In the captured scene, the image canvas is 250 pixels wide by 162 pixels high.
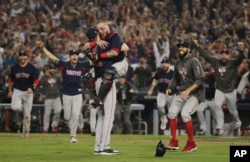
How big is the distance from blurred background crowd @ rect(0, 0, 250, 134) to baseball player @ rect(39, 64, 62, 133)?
1.65 metres

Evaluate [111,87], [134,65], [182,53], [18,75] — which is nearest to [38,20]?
[134,65]

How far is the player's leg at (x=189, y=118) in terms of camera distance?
1683 centimetres

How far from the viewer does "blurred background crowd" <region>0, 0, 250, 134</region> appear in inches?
1168

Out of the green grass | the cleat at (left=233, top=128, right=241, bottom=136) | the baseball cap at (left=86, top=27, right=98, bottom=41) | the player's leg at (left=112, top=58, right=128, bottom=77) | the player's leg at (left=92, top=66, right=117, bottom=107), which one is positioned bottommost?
the green grass

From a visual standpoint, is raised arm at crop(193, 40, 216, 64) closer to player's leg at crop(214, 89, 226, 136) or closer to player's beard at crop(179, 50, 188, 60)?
player's beard at crop(179, 50, 188, 60)

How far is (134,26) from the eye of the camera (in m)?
31.5

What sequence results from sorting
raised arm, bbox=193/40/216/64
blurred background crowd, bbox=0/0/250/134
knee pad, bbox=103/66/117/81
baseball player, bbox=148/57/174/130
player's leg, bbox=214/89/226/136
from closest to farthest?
knee pad, bbox=103/66/117/81 → raised arm, bbox=193/40/216/64 → player's leg, bbox=214/89/226/136 → baseball player, bbox=148/57/174/130 → blurred background crowd, bbox=0/0/250/134

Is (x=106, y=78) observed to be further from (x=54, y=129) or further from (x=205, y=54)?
(x=54, y=129)

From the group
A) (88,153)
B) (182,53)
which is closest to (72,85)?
(182,53)

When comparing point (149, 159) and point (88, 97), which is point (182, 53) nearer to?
point (149, 159)

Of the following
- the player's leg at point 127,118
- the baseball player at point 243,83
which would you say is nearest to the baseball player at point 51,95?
the player's leg at point 127,118

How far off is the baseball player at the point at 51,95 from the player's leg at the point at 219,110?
6347 millimetres

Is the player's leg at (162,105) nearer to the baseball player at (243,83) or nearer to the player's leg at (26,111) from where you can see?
the baseball player at (243,83)

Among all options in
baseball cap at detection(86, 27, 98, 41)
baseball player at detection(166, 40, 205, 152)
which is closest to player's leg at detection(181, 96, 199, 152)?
baseball player at detection(166, 40, 205, 152)
